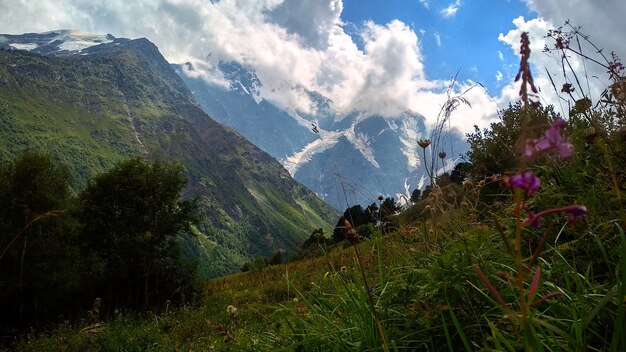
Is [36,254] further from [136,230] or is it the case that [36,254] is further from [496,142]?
[496,142]

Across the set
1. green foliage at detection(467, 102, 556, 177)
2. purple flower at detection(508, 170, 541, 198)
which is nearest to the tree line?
green foliage at detection(467, 102, 556, 177)

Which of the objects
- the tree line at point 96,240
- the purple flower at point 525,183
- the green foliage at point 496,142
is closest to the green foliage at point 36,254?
the tree line at point 96,240

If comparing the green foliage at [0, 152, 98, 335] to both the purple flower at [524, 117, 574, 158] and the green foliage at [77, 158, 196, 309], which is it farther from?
the purple flower at [524, 117, 574, 158]

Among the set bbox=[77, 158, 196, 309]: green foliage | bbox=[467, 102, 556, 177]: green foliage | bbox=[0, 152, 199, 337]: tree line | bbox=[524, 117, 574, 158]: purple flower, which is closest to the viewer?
bbox=[524, 117, 574, 158]: purple flower

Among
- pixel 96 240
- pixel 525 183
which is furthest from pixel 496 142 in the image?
pixel 96 240

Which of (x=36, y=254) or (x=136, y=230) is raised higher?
(x=136, y=230)

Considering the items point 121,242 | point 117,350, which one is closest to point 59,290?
point 121,242

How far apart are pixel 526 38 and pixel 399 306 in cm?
234

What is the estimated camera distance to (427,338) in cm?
274

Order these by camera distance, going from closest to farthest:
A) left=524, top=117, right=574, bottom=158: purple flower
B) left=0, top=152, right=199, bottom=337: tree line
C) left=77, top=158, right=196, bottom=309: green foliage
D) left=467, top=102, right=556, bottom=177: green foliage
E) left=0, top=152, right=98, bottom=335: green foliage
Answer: left=524, top=117, right=574, bottom=158: purple flower, left=467, top=102, right=556, bottom=177: green foliage, left=0, top=152, right=98, bottom=335: green foliage, left=0, top=152, right=199, bottom=337: tree line, left=77, top=158, right=196, bottom=309: green foliage

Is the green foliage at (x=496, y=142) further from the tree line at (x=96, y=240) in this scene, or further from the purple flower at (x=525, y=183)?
the tree line at (x=96, y=240)

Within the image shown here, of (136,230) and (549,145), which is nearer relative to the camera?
(549,145)

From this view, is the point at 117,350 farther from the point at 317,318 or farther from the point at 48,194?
the point at 48,194

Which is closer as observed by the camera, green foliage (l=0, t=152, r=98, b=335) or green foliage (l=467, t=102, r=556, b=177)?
green foliage (l=467, t=102, r=556, b=177)
